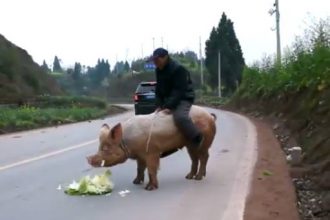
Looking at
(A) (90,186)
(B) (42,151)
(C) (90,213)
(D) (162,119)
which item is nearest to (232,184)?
(D) (162,119)

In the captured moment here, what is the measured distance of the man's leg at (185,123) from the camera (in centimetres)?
846

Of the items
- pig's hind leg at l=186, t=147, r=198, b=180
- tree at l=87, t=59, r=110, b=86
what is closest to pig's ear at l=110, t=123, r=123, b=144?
pig's hind leg at l=186, t=147, r=198, b=180

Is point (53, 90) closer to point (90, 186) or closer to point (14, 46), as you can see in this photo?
point (14, 46)

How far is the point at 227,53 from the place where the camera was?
241 feet

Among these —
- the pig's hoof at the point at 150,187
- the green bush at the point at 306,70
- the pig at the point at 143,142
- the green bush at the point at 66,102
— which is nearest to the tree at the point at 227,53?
the green bush at the point at 66,102

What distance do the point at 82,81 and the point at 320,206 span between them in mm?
112522

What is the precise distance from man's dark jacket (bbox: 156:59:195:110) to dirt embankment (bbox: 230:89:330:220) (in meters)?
2.20

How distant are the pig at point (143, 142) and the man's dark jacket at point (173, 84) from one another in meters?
0.23

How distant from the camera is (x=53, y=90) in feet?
206

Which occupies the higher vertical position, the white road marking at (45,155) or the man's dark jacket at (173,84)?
the man's dark jacket at (173,84)

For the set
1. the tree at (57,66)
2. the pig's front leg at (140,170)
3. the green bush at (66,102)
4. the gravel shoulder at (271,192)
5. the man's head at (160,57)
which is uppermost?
the tree at (57,66)

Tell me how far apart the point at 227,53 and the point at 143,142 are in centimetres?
6613

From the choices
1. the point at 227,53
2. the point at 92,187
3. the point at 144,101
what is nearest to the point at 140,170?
the point at 92,187

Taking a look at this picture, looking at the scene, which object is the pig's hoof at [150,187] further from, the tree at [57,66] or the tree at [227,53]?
the tree at [57,66]
